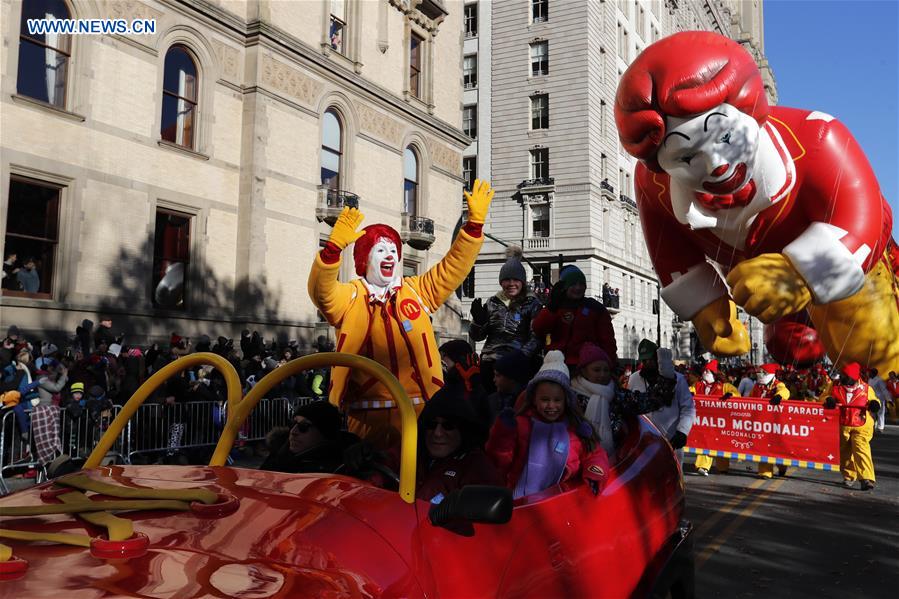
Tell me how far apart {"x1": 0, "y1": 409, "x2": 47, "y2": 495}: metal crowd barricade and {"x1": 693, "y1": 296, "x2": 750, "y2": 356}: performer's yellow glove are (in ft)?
25.1

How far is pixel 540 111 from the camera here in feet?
129

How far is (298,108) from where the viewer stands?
1861cm

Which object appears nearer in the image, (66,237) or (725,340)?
(725,340)

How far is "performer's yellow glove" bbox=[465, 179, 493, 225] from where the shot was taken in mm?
4879

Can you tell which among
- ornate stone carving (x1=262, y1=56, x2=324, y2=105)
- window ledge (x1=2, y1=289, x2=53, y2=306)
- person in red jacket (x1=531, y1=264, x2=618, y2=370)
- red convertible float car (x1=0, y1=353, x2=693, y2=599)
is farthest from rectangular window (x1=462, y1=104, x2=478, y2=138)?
red convertible float car (x1=0, y1=353, x2=693, y2=599)

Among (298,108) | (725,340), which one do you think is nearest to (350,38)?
(298,108)

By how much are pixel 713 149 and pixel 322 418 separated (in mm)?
2042

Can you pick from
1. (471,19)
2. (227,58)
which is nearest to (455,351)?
(227,58)

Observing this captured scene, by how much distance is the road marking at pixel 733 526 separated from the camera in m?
5.93

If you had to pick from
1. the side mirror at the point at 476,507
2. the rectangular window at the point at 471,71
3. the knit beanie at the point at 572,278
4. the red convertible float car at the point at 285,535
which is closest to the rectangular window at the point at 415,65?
the rectangular window at the point at 471,71

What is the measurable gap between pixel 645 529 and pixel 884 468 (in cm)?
1057

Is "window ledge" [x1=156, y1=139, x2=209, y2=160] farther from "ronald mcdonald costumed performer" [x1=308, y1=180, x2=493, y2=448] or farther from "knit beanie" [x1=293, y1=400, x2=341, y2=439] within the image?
"knit beanie" [x1=293, y1=400, x2=341, y2=439]

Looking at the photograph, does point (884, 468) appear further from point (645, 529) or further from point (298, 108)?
point (298, 108)

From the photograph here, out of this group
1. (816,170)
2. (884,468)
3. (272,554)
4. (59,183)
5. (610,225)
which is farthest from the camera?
(610,225)
